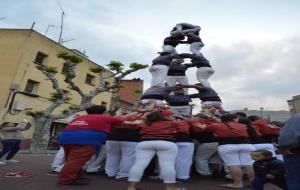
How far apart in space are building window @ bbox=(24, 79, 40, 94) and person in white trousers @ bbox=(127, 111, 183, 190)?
19038 millimetres

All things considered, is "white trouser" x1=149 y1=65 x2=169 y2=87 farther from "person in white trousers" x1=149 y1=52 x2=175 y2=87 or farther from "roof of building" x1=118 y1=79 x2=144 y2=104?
"roof of building" x1=118 y1=79 x2=144 y2=104

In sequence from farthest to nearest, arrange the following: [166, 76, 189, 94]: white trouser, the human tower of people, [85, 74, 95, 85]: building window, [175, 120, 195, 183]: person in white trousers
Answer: [85, 74, 95, 85]: building window
[166, 76, 189, 94]: white trouser
[175, 120, 195, 183]: person in white trousers
the human tower of people

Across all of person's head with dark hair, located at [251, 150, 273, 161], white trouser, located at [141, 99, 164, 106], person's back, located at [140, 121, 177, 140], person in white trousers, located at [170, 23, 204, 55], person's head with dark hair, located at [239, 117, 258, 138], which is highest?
person in white trousers, located at [170, 23, 204, 55]

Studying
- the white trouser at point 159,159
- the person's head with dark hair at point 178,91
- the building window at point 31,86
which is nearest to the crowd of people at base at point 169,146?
the white trouser at point 159,159

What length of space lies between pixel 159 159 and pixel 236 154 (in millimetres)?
1886

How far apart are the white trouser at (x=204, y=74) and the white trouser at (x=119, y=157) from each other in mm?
3612

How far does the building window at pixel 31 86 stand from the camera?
2227 centimetres

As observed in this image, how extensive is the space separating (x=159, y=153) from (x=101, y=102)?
84.6 feet

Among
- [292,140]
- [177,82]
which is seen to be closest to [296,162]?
[292,140]

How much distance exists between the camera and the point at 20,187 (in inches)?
211

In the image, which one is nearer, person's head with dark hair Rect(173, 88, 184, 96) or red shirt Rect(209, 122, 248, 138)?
red shirt Rect(209, 122, 248, 138)

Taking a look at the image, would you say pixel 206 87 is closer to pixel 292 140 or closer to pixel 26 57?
pixel 292 140

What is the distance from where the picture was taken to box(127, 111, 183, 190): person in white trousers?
5.03m

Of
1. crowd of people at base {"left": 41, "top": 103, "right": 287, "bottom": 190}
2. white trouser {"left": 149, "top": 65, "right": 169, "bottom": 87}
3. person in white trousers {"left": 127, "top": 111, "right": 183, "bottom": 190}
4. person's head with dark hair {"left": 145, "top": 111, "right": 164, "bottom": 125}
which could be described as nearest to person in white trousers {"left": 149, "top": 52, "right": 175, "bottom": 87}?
white trouser {"left": 149, "top": 65, "right": 169, "bottom": 87}
